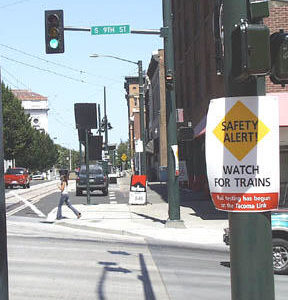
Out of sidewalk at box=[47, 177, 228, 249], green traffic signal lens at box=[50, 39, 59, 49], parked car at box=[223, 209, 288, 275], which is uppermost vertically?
green traffic signal lens at box=[50, 39, 59, 49]

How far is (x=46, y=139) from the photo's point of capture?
10775cm

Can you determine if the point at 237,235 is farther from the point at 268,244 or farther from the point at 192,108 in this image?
the point at 192,108

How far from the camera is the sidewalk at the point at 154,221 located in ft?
49.5

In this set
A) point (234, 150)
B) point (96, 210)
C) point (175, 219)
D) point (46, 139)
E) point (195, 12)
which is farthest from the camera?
point (46, 139)

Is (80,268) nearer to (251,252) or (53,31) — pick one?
(251,252)

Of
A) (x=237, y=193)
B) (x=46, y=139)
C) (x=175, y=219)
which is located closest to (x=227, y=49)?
(x=237, y=193)

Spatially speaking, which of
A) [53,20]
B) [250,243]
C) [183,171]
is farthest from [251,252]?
[183,171]

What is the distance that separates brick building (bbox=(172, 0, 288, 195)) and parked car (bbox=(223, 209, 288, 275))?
26.8ft

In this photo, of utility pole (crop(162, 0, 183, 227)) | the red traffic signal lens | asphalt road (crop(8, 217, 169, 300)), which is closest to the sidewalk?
utility pole (crop(162, 0, 183, 227))

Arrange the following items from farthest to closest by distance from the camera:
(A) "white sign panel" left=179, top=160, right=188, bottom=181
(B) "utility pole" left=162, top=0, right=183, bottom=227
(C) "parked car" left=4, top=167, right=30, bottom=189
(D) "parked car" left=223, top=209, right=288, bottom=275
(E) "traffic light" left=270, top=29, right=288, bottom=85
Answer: (C) "parked car" left=4, top=167, right=30, bottom=189 < (A) "white sign panel" left=179, top=160, right=188, bottom=181 < (B) "utility pole" left=162, top=0, right=183, bottom=227 < (D) "parked car" left=223, top=209, right=288, bottom=275 < (E) "traffic light" left=270, top=29, right=288, bottom=85

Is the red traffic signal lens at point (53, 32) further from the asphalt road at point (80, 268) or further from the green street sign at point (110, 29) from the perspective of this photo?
the asphalt road at point (80, 268)

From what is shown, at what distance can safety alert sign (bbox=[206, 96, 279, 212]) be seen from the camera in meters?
4.03

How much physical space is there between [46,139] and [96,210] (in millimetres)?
86813

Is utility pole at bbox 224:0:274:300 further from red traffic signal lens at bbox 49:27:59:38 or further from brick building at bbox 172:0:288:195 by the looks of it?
brick building at bbox 172:0:288:195
